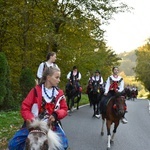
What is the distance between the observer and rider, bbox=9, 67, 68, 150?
14.2 ft

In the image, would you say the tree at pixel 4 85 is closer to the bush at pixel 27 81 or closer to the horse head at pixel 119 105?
the bush at pixel 27 81

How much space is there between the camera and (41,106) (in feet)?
14.9

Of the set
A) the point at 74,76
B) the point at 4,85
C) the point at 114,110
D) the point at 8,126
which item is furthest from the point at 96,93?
the point at 114,110

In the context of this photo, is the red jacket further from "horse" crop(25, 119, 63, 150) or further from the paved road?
the paved road

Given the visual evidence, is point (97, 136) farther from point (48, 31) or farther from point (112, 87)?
point (48, 31)

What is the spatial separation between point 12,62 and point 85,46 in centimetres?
706

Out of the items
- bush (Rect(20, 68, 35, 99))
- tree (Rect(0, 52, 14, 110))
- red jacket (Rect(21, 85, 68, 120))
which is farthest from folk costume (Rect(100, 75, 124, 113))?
bush (Rect(20, 68, 35, 99))

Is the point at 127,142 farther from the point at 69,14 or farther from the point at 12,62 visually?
the point at 69,14

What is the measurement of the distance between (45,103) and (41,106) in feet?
0.23

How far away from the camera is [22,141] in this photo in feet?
13.9

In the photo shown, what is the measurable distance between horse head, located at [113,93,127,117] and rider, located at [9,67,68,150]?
4.72m

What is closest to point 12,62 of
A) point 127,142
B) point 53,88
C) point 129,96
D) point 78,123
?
point 78,123

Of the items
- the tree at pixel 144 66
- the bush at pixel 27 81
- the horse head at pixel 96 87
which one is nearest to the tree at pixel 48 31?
the bush at pixel 27 81

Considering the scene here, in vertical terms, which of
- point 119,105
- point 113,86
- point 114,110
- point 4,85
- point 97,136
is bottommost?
point 97,136
